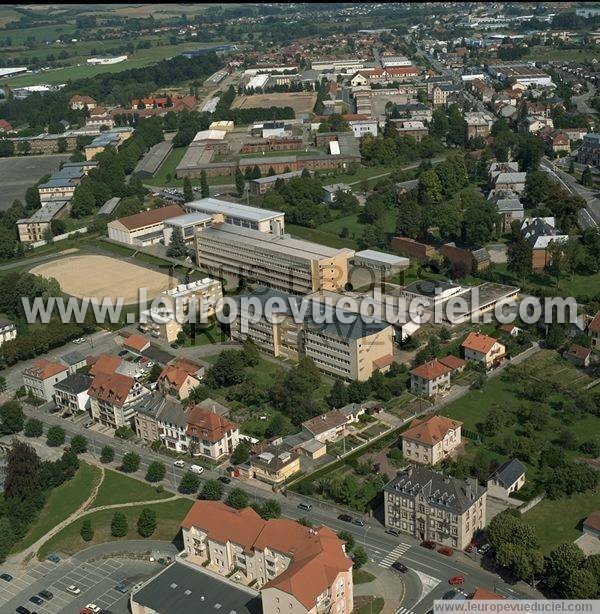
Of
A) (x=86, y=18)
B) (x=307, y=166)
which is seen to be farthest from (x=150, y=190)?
(x=86, y=18)

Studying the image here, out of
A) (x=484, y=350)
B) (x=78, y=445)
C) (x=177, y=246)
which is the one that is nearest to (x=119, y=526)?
(x=78, y=445)

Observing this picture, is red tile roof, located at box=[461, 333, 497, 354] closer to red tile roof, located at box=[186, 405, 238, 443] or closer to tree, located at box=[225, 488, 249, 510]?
red tile roof, located at box=[186, 405, 238, 443]

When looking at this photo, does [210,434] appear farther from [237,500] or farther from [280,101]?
[280,101]

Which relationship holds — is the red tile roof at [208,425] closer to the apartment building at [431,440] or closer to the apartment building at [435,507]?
the apartment building at [431,440]

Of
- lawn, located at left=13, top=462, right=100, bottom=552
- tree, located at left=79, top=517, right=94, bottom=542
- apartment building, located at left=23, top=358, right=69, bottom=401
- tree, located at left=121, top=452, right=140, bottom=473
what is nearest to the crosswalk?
tree, located at left=79, top=517, right=94, bottom=542

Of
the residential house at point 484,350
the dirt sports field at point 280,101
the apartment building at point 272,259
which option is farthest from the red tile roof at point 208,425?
the dirt sports field at point 280,101
